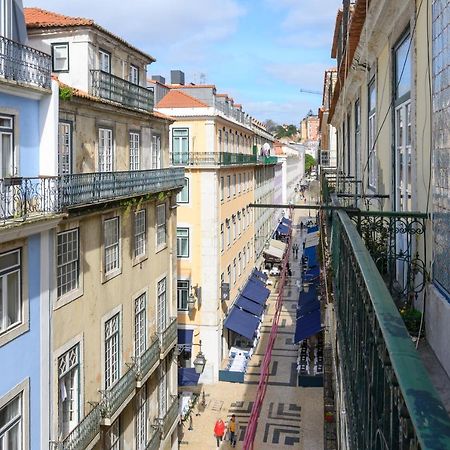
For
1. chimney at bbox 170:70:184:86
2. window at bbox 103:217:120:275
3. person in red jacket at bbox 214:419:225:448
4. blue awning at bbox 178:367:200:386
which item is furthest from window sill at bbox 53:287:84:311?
chimney at bbox 170:70:184:86

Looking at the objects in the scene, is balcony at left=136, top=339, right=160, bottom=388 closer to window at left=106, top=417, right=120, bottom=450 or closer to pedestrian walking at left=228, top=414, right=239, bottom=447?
window at left=106, top=417, right=120, bottom=450

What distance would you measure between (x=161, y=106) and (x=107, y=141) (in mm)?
12821

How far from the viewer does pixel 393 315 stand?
2.05 meters

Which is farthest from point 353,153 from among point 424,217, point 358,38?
point 424,217

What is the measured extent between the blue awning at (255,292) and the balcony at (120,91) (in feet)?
60.2

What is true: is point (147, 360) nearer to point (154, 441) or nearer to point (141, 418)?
point (141, 418)

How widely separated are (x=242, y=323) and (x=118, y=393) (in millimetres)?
15833

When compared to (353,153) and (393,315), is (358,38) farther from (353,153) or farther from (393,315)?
(393,315)

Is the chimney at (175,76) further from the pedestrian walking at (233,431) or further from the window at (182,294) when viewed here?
the pedestrian walking at (233,431)

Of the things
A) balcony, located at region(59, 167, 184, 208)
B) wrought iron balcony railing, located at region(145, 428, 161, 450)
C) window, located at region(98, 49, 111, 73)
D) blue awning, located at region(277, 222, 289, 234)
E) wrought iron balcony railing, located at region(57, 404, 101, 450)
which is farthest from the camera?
blue awning, located at region(277, 222, 289, 234)

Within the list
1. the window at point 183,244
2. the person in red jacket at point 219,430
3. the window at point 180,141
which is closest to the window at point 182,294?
the window at point 183,244

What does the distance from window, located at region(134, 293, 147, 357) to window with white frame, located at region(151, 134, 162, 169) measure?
4185 millimetres

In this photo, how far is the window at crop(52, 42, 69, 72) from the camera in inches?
547

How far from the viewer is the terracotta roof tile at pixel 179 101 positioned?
26.1 metres
